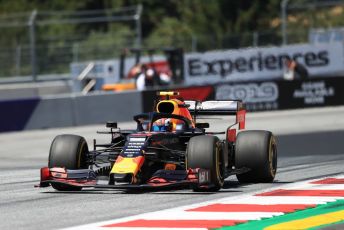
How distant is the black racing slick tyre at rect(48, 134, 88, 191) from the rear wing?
1.66m

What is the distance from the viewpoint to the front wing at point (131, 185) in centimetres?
1159

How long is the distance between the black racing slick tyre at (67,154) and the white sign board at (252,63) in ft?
80.1

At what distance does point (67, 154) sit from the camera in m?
12.5

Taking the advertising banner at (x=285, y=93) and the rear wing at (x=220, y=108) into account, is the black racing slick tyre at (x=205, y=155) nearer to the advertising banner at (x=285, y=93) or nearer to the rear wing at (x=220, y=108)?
the rear wing at (x=220, y=108)

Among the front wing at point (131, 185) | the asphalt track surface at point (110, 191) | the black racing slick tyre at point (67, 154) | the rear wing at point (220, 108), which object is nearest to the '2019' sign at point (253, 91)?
the asphalt track surface at point (110, 191)

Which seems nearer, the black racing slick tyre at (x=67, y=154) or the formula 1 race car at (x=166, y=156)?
the formula 1 race car at (x=166, y=156)

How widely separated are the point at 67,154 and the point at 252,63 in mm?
25162

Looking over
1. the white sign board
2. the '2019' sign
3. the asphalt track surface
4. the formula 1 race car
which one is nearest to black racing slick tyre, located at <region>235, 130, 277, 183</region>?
the formula 1 race car

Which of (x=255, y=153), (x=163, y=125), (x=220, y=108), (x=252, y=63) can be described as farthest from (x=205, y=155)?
(x=252, y=63)

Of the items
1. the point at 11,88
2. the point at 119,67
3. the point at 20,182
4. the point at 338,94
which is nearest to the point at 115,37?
the point at 119,67

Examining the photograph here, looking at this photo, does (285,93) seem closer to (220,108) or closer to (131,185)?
(220,108)

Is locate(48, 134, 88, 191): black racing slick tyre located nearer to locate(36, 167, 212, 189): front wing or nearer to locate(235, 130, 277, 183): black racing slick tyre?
locate(36, 167, 212, 189): front wing

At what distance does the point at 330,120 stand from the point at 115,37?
1472cm

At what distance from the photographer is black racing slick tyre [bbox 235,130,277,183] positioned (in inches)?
497
